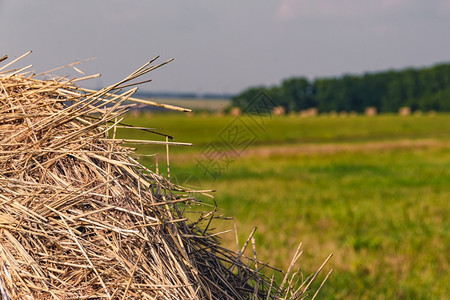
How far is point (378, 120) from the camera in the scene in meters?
76.4

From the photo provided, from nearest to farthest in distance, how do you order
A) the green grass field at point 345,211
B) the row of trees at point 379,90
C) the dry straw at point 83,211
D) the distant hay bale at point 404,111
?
the dry straw at point 83,211 < the green grass field at point 345,211 < the distant hay bale at point 404,111 < the row of trees at point 379,90

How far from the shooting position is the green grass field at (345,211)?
305 inches

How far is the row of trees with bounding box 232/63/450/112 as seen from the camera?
363 ft

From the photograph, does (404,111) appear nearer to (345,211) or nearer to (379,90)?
(379,90)

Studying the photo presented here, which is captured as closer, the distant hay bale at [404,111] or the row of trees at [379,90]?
the distant hay bale at [404,111]

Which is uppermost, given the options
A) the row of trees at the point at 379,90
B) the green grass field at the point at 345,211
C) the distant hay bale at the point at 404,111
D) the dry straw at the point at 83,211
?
the dry straw at the point at 83,211

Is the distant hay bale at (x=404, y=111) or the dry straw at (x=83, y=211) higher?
the dry straw at (x=83, y=211)

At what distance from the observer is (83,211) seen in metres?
2.71

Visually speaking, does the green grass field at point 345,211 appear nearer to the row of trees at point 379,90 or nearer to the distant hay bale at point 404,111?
the distant hay bale at point 404,111

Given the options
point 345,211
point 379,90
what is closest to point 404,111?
point 379,90

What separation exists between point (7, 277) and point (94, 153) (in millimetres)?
766

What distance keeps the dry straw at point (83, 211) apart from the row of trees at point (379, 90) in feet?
351

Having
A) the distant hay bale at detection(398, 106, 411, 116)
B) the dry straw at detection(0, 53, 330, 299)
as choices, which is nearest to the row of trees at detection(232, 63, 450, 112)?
the distant hay bale at detection(398, 106, 411, 116)


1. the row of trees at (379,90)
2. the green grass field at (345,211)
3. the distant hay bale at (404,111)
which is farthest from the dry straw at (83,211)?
the row of trees at (379,90)
